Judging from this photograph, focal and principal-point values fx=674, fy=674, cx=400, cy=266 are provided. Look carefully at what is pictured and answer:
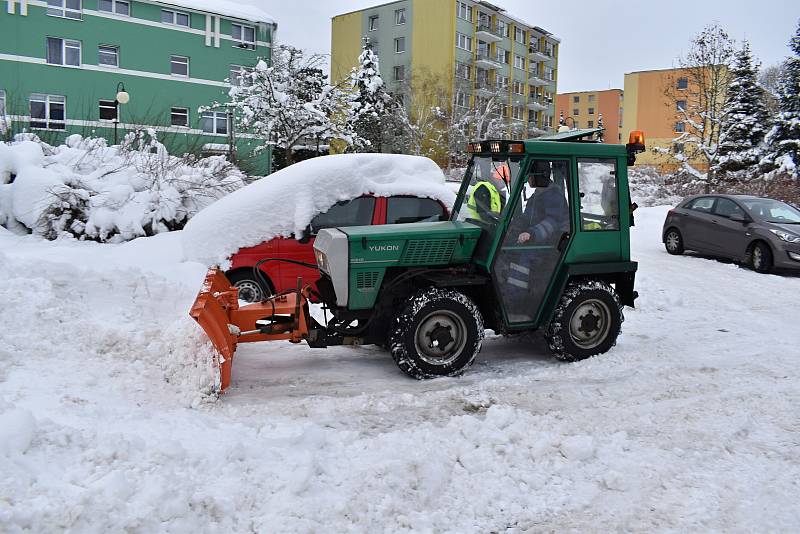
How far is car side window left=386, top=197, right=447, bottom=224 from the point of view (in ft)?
27.1

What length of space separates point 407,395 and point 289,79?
25.5 metres

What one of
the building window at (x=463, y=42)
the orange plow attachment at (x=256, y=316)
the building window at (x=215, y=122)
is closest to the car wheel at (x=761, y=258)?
the orange plow attachment at (x=256, y=316)

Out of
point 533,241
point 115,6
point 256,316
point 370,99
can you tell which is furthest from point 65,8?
point 533,241

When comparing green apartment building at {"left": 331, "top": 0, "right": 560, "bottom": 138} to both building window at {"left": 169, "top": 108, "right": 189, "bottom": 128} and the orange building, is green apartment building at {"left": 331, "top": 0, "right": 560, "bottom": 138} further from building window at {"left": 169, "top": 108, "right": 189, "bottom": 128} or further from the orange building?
the orange building

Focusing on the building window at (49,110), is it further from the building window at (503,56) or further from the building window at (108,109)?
the building window at (503,56)

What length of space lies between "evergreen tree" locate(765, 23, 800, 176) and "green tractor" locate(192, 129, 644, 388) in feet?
99.1

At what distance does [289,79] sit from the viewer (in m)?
28.6

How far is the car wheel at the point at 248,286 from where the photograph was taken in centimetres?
785

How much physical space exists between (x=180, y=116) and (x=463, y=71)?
25.3 meters

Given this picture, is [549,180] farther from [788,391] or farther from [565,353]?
[788,391]

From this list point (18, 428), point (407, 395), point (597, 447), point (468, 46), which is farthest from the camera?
point (468, 46)

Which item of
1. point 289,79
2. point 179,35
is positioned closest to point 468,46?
point 179,35

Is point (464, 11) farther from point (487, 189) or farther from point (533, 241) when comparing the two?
point (533, 241)

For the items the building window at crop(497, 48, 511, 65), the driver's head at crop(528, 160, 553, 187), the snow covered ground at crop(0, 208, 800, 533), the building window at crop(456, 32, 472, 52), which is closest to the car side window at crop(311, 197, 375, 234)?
the snow covered ground at crop(0, 208, 800, 533)
